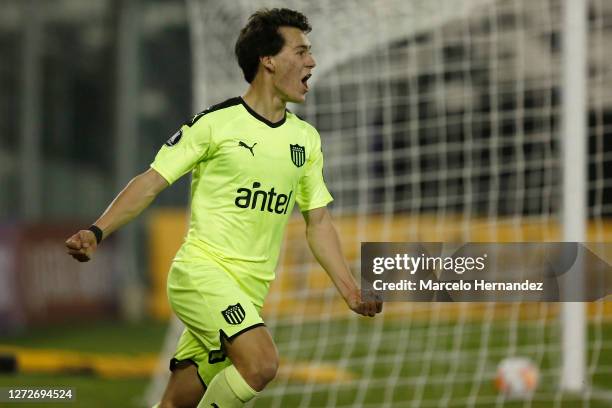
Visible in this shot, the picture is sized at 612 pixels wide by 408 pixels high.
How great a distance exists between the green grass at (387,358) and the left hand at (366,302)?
127 inches

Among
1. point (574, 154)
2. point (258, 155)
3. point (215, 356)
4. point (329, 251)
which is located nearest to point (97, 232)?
point (258, 155)

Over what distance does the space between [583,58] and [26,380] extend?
468 centimetres

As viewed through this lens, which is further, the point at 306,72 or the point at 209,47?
the point at 209,47

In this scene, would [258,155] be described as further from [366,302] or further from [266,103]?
[366,302]

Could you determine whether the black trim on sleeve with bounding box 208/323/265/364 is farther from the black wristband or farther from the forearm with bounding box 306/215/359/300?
the black wristband

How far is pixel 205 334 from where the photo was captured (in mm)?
5090

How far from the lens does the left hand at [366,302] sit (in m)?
4.75

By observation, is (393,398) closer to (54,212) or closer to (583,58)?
(583,58)

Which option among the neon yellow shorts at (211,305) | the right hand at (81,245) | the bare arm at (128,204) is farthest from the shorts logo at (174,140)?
the right hand at (81,245)

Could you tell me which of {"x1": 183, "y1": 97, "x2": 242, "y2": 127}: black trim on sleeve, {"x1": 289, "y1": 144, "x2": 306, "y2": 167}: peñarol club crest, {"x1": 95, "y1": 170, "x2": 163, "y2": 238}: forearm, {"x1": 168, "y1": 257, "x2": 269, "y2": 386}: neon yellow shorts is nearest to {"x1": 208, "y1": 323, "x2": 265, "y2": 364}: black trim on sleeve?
{"x1": 168, "y1": 257, "x2": 269, "y2": 386}: neon yellow shorts

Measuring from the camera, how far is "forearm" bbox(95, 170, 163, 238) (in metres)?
4.73

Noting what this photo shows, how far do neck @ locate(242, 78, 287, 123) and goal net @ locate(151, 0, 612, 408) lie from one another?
2.48 m

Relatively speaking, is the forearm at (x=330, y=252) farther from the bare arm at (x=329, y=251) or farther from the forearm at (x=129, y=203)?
the forearm at (x=129, y=203)

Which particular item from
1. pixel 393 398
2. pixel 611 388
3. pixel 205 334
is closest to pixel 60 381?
pixel 393 398
